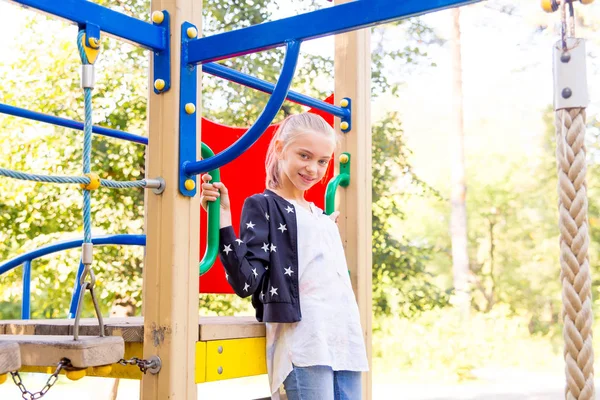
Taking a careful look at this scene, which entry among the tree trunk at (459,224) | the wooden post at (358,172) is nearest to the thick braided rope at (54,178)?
the wooden post at (358,172)

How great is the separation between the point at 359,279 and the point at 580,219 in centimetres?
129

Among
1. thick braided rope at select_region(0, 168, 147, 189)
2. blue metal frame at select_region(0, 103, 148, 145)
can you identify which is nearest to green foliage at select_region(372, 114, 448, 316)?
blue metal frame at select_region(0, 103, 148, 145)

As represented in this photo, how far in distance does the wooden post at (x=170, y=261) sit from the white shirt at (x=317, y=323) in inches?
10.3

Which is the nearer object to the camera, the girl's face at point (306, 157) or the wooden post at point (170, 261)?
the wooden post at point (170, 261)

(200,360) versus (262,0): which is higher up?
(262,0)

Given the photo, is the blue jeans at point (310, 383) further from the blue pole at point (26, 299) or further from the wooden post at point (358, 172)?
the blue pole at point (26, 299)

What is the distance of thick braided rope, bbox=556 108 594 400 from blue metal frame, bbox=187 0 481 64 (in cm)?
35

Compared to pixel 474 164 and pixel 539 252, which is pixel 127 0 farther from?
pixel 539 252

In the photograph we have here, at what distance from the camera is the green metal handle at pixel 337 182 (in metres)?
2.39

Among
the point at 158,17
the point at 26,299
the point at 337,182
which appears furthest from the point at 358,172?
the point at 26,299

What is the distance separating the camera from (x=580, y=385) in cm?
120

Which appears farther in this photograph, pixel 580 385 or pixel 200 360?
pixel 200 360

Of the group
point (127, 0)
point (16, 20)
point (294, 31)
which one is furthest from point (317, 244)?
point (16, 20)

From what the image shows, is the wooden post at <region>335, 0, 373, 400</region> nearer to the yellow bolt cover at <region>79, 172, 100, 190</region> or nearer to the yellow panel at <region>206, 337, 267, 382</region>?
the yellow panel at <region>206, 337, 267, 382</region>
